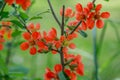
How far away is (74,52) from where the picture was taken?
305 cm

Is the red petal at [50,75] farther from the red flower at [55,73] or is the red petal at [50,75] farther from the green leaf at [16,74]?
the green leaf at [16,74]

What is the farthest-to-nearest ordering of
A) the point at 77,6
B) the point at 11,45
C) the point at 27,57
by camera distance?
the point at 27,57, the point at 11,45, the point at 77,6

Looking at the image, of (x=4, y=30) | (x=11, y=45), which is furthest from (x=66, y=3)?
(x=11, y=45)

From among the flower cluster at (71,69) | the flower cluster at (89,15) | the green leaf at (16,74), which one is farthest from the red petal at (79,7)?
the green leaf at (16,74)

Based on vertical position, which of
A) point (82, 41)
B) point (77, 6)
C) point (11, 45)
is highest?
point (77, 6)

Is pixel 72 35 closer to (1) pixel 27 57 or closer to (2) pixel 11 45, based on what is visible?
(2) pixel 11 45

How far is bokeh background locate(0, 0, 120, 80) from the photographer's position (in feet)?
6.98

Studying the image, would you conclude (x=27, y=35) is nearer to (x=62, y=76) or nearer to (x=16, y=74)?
(x=62, y=76)

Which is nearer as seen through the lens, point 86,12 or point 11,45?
point 86,12

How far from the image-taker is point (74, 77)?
4.65ft

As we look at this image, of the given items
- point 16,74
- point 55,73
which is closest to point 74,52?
point 16,74

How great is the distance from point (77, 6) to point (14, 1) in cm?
21

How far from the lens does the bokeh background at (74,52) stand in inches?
83.8

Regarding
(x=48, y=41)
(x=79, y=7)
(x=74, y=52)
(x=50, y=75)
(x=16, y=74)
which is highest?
(x=79, y=7)
